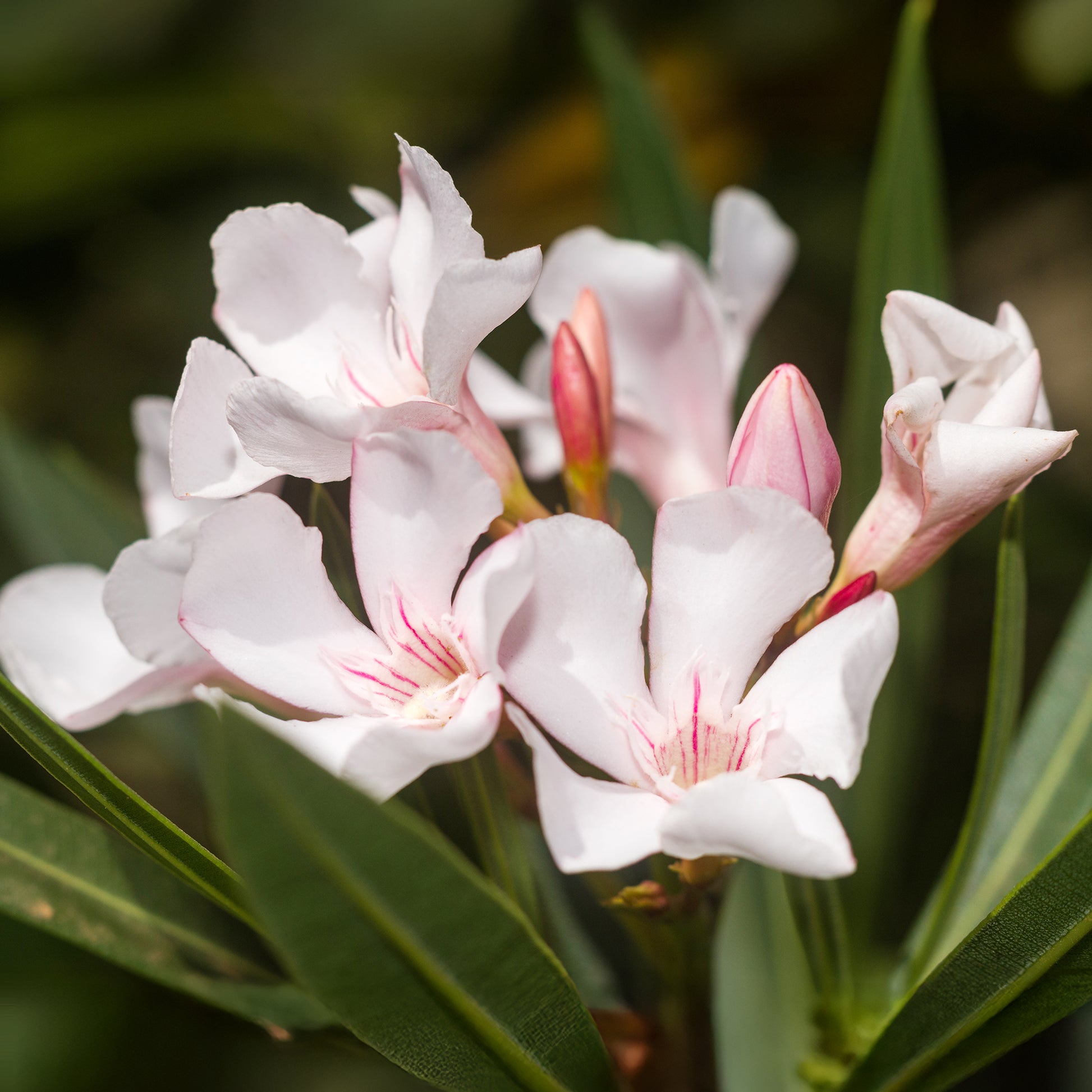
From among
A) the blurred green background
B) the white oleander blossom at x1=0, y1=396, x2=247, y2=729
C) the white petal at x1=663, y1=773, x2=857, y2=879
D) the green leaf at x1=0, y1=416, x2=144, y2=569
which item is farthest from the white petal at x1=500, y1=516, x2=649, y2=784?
the blurred green background

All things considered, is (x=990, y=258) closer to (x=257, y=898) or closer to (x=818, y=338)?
(x=818, y=338)

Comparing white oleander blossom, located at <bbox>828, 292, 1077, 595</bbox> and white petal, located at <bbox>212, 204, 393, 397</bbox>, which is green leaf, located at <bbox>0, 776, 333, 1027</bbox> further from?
white oleander blossom, located at <bbox>828, 292, 1077, 595</bbox>

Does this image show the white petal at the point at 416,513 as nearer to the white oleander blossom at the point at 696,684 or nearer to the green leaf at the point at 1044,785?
the white oleander blossom at the point at 696,684

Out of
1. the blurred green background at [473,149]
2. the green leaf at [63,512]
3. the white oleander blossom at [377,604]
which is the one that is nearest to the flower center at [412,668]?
the white oleander blossom at [377,604]

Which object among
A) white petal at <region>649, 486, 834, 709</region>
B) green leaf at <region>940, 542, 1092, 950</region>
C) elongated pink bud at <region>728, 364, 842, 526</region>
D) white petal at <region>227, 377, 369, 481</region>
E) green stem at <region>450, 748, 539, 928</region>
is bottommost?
green leaf at <region>940, 542, 1092, 950</region>

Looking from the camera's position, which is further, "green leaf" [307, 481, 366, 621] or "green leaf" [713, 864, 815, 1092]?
"green leaf" [713, 864, 815, 1092]
